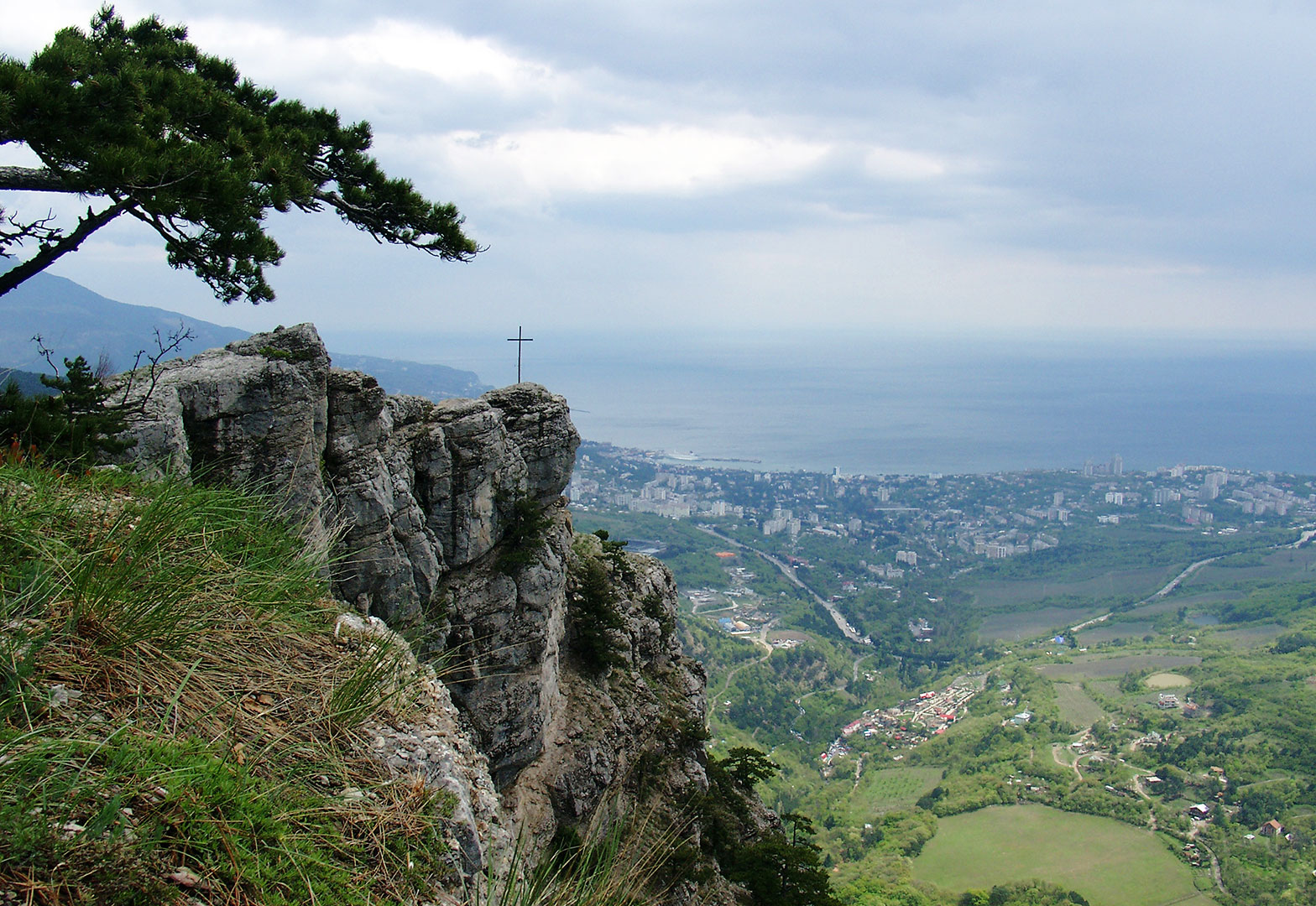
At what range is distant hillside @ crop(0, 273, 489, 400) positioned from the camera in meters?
59.6

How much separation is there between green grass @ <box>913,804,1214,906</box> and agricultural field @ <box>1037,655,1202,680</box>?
66.3ft

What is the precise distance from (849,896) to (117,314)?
99.0 meters

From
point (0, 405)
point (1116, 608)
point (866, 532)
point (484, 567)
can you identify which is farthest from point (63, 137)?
point (866, 532)

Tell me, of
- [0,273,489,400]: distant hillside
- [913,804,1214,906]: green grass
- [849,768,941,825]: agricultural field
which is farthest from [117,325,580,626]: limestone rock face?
[0,273,489,400]: distant hillside

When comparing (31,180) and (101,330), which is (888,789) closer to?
(31,180)

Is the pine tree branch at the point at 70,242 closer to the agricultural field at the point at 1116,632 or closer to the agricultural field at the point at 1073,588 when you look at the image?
the agricultural field at the point at 1116,632

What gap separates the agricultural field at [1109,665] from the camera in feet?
191

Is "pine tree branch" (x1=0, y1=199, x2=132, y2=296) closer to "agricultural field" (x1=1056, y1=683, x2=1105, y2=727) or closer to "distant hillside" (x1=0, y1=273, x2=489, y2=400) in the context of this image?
"distant hillside" (x1=0, y1=273, x2=489, y2=400)

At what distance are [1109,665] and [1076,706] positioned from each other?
10.5 meters

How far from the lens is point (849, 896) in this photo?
97.6 feet

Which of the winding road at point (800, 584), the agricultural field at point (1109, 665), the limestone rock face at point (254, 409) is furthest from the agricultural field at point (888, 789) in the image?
the limestone rock face at point (254, 409)

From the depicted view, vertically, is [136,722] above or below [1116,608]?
above

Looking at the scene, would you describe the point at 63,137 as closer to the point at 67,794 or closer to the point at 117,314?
the point at 67,794

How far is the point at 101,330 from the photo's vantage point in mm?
70125
